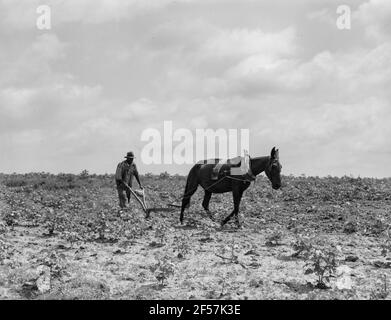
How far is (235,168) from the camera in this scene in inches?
719

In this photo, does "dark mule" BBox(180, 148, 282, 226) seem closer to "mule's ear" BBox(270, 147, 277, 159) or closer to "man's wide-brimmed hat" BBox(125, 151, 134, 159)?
"mule's ear" BBox(270, 147, 277, 159)

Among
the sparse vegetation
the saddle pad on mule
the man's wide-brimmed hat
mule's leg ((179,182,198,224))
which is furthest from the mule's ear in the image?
the man's wide-brimmed hat

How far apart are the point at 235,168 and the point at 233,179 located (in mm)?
363

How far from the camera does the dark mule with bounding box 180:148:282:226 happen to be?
57.8 ft

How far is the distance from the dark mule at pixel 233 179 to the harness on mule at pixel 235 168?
2.6 inches

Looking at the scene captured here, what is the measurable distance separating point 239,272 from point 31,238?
6.58 metres

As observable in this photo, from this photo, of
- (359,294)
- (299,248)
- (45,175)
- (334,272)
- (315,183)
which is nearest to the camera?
(359,294)

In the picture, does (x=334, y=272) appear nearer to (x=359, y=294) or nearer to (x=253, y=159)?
(x=359, y=294)

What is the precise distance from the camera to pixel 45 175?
109ft

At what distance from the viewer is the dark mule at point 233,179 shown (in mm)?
17625

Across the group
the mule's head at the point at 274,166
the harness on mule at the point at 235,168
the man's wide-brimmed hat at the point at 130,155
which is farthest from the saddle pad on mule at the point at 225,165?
the man's wide-brimmed hat at the point at 130,155

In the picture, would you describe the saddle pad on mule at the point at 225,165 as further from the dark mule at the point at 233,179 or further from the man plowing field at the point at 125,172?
the man plowing field at the point at 125,172

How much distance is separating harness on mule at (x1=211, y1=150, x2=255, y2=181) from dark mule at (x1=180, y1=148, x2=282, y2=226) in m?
0.07
